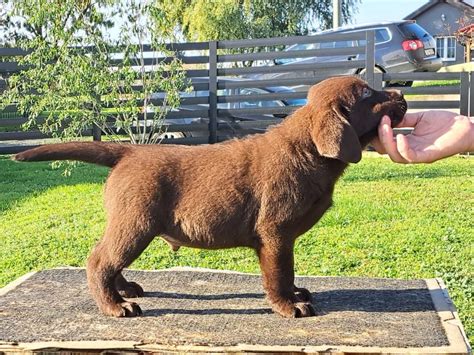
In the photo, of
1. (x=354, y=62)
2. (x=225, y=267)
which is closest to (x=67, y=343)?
(x=225, y=267)

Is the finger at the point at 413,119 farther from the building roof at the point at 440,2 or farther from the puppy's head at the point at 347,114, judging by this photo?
the building roof at the point at 440,2

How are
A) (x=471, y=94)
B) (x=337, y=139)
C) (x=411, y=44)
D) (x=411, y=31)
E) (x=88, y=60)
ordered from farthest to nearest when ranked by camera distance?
(x=411, y=31) → (x=411, y=44) → (x=471, y=94) → (x=88, y=60) → (x=337, y=139)

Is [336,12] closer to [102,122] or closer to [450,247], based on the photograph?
[102,122]

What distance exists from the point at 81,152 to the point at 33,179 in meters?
7.72

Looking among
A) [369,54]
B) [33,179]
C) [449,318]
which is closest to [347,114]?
[449,318]

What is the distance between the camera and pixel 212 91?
13016 mm

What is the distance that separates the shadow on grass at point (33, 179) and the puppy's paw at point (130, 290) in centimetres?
506

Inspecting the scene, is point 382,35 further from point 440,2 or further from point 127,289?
point 440,2

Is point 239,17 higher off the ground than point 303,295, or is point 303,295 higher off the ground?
point 239,17

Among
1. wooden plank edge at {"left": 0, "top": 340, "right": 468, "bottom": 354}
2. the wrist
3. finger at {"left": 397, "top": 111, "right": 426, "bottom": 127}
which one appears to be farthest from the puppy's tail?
the wrist

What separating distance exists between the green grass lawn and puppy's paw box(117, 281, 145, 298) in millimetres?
2237

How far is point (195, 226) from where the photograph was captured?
11.0ft

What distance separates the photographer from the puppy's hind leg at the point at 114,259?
325cm

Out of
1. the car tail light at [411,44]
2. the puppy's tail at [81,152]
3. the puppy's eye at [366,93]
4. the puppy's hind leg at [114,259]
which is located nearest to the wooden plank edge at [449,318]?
the puppy's eye at [366,93]
